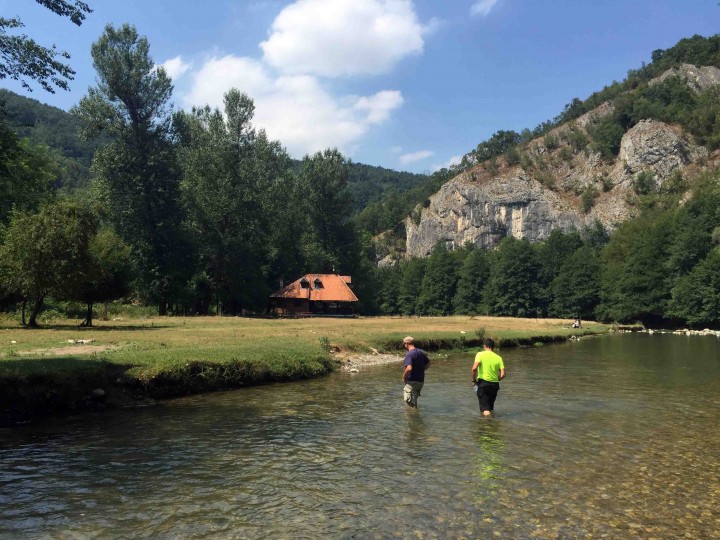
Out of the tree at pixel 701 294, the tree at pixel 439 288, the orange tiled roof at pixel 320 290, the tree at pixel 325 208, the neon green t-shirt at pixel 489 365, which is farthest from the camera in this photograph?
the tree at pixel 439 288

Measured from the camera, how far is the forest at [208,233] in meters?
35.5


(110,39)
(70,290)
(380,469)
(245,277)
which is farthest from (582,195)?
(380,469)

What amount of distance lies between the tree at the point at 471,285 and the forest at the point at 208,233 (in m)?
3.61

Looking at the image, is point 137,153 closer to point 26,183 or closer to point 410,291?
point 26,183

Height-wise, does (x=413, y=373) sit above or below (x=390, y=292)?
below

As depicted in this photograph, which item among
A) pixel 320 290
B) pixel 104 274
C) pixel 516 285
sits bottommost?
pixel 320 290

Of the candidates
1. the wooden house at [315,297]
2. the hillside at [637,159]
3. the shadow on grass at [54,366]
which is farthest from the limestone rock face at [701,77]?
the shadow on grass at [54,366]

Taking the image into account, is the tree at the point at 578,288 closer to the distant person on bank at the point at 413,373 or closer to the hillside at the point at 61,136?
the distant person on bank at the point at 413,373

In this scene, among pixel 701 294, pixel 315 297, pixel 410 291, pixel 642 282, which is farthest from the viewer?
pixel 410 291

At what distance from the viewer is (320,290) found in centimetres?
7500

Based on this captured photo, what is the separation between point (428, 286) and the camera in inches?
5084

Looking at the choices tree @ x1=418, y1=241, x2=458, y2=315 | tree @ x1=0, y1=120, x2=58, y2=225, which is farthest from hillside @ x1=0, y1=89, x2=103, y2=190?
tree @ x1=418, y1=241, x2=458, y2=315

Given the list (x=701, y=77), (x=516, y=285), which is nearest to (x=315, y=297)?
(x=516, y=285)

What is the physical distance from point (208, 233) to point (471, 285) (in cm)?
7403
